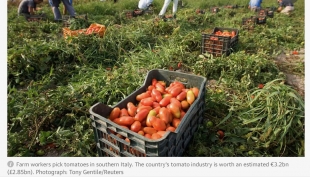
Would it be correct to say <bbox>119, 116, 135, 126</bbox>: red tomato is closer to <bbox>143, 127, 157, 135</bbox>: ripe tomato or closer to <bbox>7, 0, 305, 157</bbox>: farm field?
<bbox>143, 127, 157, 135</bbox>: ripe tomato

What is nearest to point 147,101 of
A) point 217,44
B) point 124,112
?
point 124,112

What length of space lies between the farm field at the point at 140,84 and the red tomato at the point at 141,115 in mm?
549

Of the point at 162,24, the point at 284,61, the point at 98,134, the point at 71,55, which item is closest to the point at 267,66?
the point at 284,61

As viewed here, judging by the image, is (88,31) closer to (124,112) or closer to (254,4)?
Result: (124,112)

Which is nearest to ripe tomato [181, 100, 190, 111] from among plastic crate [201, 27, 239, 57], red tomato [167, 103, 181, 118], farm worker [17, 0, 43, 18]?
red tomato [167, 103, 181, 118]

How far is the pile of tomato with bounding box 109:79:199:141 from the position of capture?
1.67m

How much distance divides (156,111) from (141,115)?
14 centimetres

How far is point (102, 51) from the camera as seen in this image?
370 centimetres

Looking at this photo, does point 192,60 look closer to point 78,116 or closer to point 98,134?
point 78,116

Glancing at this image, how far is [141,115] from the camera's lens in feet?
5.82

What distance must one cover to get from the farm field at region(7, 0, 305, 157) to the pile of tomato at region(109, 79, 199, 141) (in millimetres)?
381

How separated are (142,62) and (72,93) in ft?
4.41

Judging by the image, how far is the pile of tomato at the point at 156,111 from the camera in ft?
5.48
